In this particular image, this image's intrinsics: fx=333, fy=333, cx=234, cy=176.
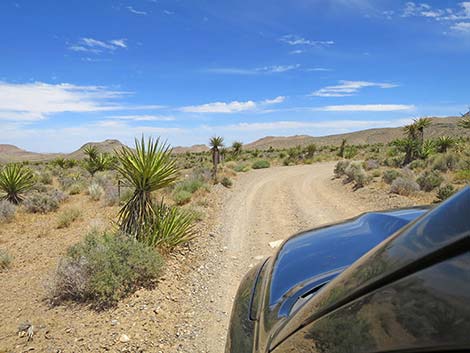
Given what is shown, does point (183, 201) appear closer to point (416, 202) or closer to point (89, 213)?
point (89, 213)

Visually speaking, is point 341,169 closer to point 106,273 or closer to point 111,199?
point 111,199

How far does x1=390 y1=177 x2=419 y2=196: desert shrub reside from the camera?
1132 centimetres

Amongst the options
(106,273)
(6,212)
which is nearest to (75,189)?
(6,212)

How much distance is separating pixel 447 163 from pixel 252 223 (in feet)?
40.2

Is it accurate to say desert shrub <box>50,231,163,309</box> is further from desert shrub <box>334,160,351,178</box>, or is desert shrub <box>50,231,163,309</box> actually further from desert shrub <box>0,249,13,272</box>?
Result: desert shrub <box>334,160,351,178</box>

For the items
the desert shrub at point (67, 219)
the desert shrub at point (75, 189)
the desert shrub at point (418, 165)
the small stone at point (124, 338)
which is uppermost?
the desert shrub at point (418, 165)

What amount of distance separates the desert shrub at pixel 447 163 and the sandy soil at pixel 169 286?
6.61m

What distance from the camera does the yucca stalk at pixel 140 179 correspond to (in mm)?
6562

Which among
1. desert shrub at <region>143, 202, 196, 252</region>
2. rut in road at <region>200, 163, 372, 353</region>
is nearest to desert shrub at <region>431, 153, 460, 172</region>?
rut in road at <region>200, 163, 372, 353</region>

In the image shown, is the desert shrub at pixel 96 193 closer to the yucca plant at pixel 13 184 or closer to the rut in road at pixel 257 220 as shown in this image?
the yucca plant at pixel 13 184

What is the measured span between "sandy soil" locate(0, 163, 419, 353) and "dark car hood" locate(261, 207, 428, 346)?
2.11m

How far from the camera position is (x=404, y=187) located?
11.4m

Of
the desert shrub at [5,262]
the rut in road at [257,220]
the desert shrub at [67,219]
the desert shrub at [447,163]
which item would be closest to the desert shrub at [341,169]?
the rut in road at [257,220]

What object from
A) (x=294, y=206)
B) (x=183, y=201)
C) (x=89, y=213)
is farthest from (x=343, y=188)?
(x=89, y=213)
